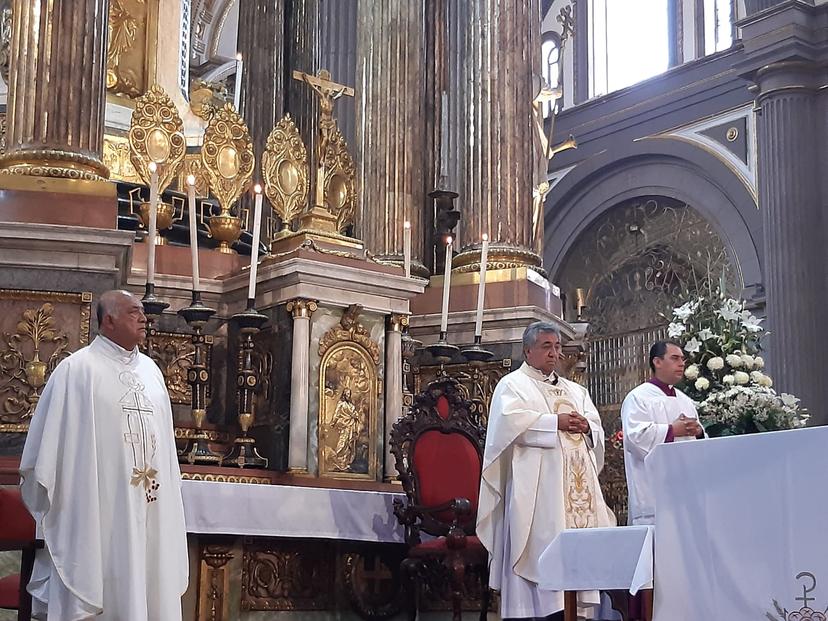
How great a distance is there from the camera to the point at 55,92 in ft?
21.7

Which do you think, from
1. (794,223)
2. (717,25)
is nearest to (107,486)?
(794,223)

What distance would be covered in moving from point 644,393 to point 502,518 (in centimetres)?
109

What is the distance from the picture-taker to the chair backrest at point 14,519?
4617 millimetres

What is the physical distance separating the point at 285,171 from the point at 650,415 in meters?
2.47

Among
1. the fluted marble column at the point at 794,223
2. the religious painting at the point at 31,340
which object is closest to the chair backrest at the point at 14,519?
the religious painting at the point at 31,340

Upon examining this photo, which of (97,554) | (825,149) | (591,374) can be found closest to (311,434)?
(97,554)

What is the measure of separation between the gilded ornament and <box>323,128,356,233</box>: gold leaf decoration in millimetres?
206

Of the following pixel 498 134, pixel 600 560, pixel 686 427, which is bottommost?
pixel 600 560

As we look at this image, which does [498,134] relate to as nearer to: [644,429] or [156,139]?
[156,139]

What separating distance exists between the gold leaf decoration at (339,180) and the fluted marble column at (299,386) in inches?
46.2

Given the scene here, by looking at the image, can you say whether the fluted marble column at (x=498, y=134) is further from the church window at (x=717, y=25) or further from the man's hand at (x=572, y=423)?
the church window at (x=717, y=25)

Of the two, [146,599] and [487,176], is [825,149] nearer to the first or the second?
[487,176]

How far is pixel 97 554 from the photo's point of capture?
4.45 meters

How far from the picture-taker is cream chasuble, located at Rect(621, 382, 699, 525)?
6.17 meters
